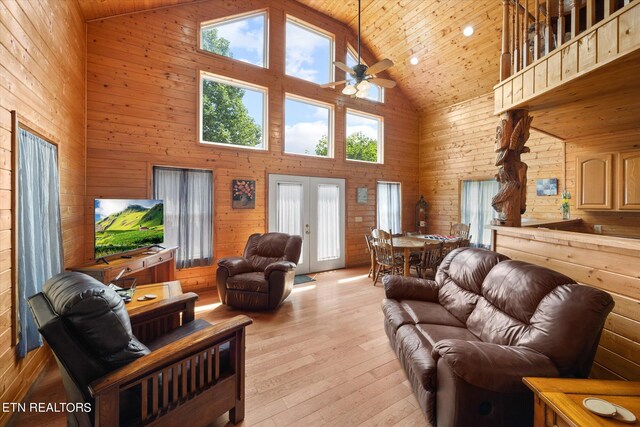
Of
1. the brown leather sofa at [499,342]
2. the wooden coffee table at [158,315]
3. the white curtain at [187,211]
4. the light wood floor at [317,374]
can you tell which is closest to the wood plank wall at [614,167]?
the brown leather sofa at [499,342]

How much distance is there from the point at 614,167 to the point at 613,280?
3359 mm

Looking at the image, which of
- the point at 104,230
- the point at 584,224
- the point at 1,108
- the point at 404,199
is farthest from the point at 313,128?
the point at 584,224

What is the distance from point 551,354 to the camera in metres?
1.51

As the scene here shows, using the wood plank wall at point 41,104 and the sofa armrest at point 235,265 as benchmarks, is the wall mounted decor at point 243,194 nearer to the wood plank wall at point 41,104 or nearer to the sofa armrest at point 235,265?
the sofa armrest at point 235,265

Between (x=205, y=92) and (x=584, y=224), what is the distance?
6.96 m

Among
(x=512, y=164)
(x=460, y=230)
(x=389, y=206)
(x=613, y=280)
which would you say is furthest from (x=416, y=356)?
(x=389, y=206)

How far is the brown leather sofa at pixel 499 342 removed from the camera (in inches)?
57.0

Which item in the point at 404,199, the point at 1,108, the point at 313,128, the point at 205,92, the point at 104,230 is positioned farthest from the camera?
the point at 404,199

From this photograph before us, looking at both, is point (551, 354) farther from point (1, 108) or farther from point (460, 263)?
point (1, 108)

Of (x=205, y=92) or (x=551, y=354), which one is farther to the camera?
(x=205, y=92)

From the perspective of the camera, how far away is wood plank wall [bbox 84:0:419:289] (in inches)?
154

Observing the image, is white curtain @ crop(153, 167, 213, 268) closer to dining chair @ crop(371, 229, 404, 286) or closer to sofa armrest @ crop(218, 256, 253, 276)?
sofa armrest @ crop(218, 256, 253, 276)

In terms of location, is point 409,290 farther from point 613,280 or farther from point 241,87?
point 241,87

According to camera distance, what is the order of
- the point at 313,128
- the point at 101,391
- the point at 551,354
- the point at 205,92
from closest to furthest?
the point at 101,391 < the point at 551,354 < the point at 205,92 < the point at 313,128
